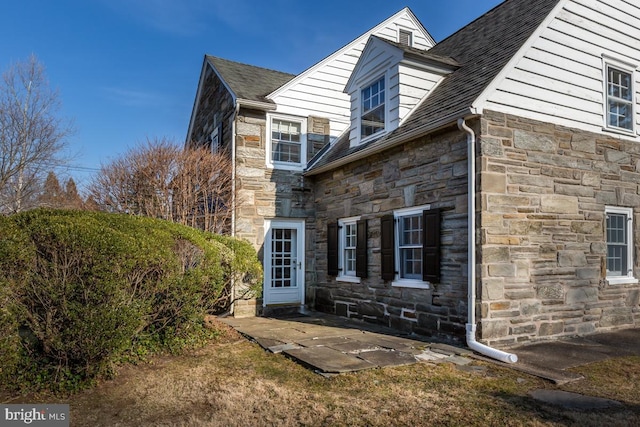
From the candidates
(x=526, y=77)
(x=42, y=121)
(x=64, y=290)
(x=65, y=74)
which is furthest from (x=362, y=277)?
(x=42, y=121)

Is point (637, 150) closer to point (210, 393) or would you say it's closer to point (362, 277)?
point (362, 277)

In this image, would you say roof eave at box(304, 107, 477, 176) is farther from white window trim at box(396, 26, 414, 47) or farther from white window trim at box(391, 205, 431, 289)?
white window trim at box(396, 26, 414, 47)

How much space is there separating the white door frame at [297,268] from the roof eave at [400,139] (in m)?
1.52

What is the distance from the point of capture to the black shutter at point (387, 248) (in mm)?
8031

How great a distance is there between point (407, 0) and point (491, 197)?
9.42 metres

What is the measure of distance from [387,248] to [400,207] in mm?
829

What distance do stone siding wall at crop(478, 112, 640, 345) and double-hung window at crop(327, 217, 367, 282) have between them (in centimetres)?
328

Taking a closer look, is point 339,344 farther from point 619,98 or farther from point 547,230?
point 619,98

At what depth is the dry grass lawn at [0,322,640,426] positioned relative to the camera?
371 cm

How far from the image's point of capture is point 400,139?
757 cm

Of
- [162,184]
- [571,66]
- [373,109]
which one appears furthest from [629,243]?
[162,184]

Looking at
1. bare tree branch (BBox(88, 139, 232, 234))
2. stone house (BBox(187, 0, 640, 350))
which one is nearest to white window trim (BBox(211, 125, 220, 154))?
stone house (BBox(187, 0, 640, 350))

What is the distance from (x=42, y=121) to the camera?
1554cm

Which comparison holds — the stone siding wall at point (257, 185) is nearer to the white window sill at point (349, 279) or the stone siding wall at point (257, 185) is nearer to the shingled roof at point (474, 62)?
the shingled roof at point (474, 62)
